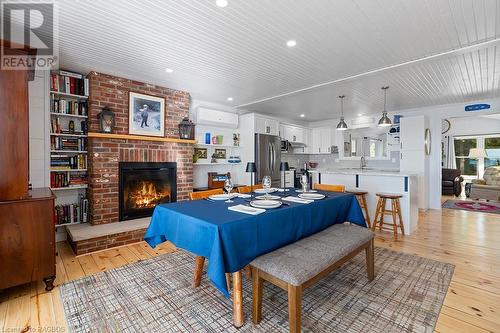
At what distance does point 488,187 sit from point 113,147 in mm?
9111

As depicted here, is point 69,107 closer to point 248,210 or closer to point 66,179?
point 66,179

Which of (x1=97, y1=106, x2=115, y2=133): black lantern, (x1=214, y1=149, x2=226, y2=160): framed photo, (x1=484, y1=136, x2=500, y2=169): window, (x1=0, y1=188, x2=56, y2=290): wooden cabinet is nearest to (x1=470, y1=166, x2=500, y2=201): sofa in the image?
(x1=484, y1=136, x2=500, y2=169): window

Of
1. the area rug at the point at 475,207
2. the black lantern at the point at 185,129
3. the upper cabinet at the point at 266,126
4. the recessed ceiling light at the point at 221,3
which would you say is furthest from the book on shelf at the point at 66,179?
the area rug at the point at 475,207

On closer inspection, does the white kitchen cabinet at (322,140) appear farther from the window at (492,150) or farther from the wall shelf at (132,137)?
the window at (492,150)

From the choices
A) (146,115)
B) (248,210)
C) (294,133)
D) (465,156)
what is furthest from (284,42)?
(465,156)

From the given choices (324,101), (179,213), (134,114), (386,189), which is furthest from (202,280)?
(324,101)

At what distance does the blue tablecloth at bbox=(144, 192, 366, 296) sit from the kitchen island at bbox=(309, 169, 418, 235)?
7.49 ft

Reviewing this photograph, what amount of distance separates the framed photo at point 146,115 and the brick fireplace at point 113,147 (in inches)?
2.8

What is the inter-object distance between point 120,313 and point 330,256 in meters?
1.67

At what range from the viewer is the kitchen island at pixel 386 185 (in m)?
3.85

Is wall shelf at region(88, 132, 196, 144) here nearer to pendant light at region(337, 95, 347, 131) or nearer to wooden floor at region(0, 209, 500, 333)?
wooden floor at region(0, 209, 500, 333)

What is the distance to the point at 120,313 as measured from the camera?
181cm

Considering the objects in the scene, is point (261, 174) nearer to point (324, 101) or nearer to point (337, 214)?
point (324, 101)

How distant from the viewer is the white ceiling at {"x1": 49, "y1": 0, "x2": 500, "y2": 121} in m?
2.04
